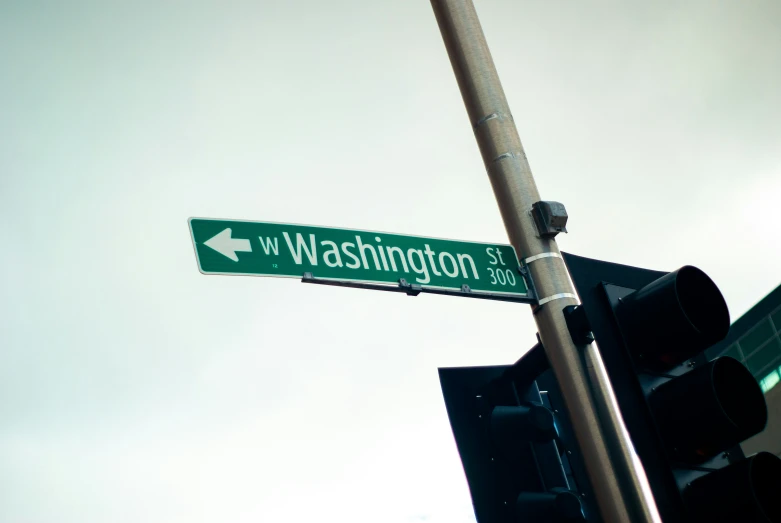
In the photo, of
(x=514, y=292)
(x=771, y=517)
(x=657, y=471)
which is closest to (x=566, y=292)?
(x=514, y=292)

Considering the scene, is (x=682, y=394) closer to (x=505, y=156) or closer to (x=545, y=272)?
(x=545, y=272)

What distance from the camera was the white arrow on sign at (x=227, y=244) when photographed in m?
3.73

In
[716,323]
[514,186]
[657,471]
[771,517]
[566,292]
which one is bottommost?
[771,517]

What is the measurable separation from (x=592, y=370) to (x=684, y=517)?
91cm

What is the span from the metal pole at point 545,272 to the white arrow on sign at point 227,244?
137 centimetres

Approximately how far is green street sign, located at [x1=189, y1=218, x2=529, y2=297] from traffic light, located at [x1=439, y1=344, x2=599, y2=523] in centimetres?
43

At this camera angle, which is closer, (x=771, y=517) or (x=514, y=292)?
(x=771, y=517)

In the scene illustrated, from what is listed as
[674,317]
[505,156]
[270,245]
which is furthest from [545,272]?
[270,245]

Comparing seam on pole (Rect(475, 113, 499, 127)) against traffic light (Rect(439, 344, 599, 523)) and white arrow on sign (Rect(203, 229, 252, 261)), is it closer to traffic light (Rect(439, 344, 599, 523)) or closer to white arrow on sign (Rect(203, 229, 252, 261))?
traffic light (Rect(439, 344, 599, 523))

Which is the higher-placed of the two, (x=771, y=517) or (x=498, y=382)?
(x=498, y=382)

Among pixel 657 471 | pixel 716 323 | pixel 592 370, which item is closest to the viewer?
pixel 657 471

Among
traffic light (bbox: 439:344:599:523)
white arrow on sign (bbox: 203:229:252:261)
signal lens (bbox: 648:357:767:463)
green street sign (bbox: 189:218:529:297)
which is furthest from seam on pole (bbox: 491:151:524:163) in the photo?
signal lens (bbox: 648:357:767:463)

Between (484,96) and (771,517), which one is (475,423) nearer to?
(771,517)

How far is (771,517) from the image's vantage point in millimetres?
2596
